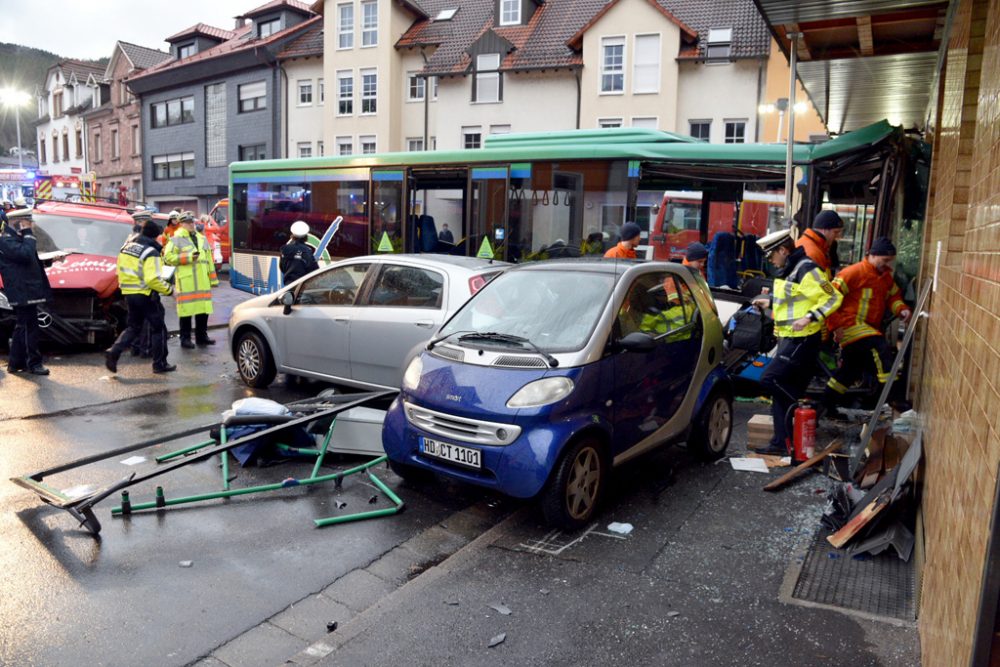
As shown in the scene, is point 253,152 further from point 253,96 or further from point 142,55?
point 142,55

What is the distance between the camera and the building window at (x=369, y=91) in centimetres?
3431

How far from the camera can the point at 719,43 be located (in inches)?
1080

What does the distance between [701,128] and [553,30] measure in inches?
301

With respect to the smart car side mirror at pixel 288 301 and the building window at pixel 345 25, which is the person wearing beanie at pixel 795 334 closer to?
the smart car side mirror at pixel 288 301

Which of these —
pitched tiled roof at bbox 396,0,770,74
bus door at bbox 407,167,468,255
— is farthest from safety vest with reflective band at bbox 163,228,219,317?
pitched tiled roof at bbox 396,0,770,74

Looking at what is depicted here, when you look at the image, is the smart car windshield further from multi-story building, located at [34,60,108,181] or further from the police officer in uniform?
multi-story building, located at [34,60,108,181]

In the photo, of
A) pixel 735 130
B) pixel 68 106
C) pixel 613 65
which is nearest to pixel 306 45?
pixel 613 65

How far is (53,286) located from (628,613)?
9987 millimetres

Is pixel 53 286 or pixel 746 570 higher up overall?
pixel 53 286

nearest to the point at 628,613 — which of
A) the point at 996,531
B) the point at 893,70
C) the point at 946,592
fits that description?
the point at 946,592

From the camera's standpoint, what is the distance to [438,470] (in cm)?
522

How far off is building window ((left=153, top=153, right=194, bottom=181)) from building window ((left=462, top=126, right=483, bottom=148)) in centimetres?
1725

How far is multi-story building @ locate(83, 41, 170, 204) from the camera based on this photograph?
46125 mm

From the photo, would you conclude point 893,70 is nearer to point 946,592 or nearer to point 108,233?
point 946,592
